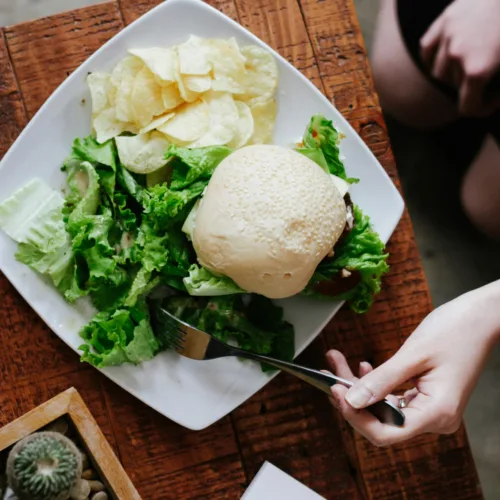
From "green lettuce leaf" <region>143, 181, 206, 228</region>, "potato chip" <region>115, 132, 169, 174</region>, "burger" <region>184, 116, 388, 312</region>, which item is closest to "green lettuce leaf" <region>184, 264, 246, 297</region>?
"burger" <region>184, 116, 388, 312</region>

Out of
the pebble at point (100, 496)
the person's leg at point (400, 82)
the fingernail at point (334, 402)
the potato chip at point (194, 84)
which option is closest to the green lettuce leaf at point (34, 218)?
the potato chip at point (194, 84)

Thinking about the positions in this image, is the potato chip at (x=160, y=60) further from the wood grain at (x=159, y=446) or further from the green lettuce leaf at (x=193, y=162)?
the wood grain at (x=159, y=446)

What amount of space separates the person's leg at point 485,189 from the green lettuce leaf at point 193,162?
0.67 metres

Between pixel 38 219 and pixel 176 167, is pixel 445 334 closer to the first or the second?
pixel 176 167

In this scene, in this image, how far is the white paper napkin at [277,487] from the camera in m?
1.37

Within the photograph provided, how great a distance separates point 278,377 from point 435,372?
1.13 ft

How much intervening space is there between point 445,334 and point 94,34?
35.3 inches

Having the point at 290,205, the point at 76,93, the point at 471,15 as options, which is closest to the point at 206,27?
the point at 76,93

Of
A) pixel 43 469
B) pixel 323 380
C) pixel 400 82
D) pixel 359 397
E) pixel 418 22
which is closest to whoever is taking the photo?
pixel 43 469

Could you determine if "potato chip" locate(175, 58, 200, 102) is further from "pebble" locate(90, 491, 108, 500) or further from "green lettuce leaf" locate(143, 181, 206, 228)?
"pebble" locate(90, 491, 108, 500)

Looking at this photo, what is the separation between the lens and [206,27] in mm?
1340

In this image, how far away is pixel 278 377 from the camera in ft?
4.62

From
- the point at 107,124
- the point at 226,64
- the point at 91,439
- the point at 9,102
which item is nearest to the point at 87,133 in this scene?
the point at 107,124

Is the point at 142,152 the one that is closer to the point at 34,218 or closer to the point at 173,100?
the point at 173,100
